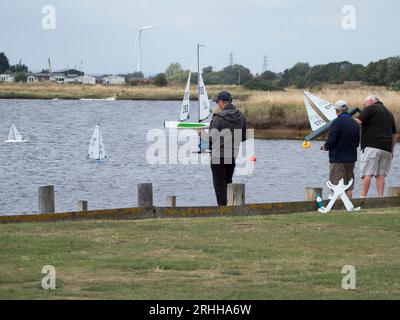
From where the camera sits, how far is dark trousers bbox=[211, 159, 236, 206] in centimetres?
1667

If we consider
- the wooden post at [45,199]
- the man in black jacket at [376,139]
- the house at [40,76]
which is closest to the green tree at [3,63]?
the house at [40,76]

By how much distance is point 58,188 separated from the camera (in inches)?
1379

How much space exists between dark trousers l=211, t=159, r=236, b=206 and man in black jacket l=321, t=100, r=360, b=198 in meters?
1.70

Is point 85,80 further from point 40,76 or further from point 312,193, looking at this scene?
point 312,193

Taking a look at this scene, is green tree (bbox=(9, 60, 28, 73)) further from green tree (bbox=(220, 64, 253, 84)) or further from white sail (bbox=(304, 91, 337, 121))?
white sail (bbox=(304, 91, 337, 121))

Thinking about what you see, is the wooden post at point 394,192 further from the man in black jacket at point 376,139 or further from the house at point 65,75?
the house at point 65,75

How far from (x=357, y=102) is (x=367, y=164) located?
35810 mm

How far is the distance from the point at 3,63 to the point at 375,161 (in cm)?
16771

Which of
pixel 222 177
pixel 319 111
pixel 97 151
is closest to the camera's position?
pixel 222 177

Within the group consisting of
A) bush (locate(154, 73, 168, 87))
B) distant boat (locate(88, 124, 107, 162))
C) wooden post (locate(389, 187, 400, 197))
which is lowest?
distant boat (locate(88, 124, 107, 162))

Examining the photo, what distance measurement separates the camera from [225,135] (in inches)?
653

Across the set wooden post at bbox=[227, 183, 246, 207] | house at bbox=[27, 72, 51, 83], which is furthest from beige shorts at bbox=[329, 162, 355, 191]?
house at bbox=[27, 72, 51, 83]

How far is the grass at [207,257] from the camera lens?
985cm

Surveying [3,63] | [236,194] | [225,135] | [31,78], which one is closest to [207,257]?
[236,194]
